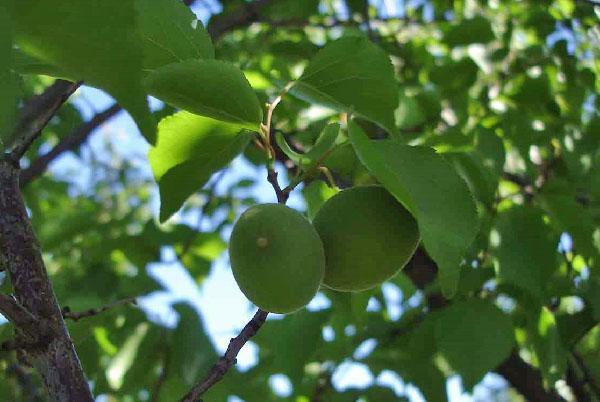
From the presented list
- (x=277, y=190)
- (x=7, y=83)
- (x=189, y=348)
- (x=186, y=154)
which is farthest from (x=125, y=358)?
(x=7, y=83)

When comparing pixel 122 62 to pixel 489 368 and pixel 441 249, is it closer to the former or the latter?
pixel 441 249

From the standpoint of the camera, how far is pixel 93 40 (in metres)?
0.67

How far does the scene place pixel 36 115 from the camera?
→ 91.9 inches

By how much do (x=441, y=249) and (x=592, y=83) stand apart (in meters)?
2.17

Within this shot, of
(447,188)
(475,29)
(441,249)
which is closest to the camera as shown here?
(441,249)

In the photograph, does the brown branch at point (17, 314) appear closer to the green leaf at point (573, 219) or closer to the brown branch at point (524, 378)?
the green leaf at point (573, 219)

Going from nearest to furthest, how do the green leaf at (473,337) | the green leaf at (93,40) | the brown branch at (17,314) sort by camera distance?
the green leaf at (93,40) < the brown branch at (17,314) < the green leaf at (473,337)

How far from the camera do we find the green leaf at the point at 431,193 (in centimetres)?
98

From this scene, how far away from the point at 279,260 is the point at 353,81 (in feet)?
1.24

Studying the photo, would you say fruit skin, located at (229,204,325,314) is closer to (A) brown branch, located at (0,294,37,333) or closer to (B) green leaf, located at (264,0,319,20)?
(A) brown branch, located at (0,294,37,333)

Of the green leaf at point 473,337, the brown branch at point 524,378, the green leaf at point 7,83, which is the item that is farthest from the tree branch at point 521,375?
the green leaf at point 7,83

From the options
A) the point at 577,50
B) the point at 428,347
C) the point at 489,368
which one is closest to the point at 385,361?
the point at 428,347

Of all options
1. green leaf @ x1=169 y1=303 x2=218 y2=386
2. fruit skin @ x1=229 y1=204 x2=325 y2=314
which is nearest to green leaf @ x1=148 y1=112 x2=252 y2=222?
fruit skin @ x1=229 y1=204 x2=325 y2=314

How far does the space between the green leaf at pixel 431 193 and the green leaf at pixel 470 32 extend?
5.95ft
